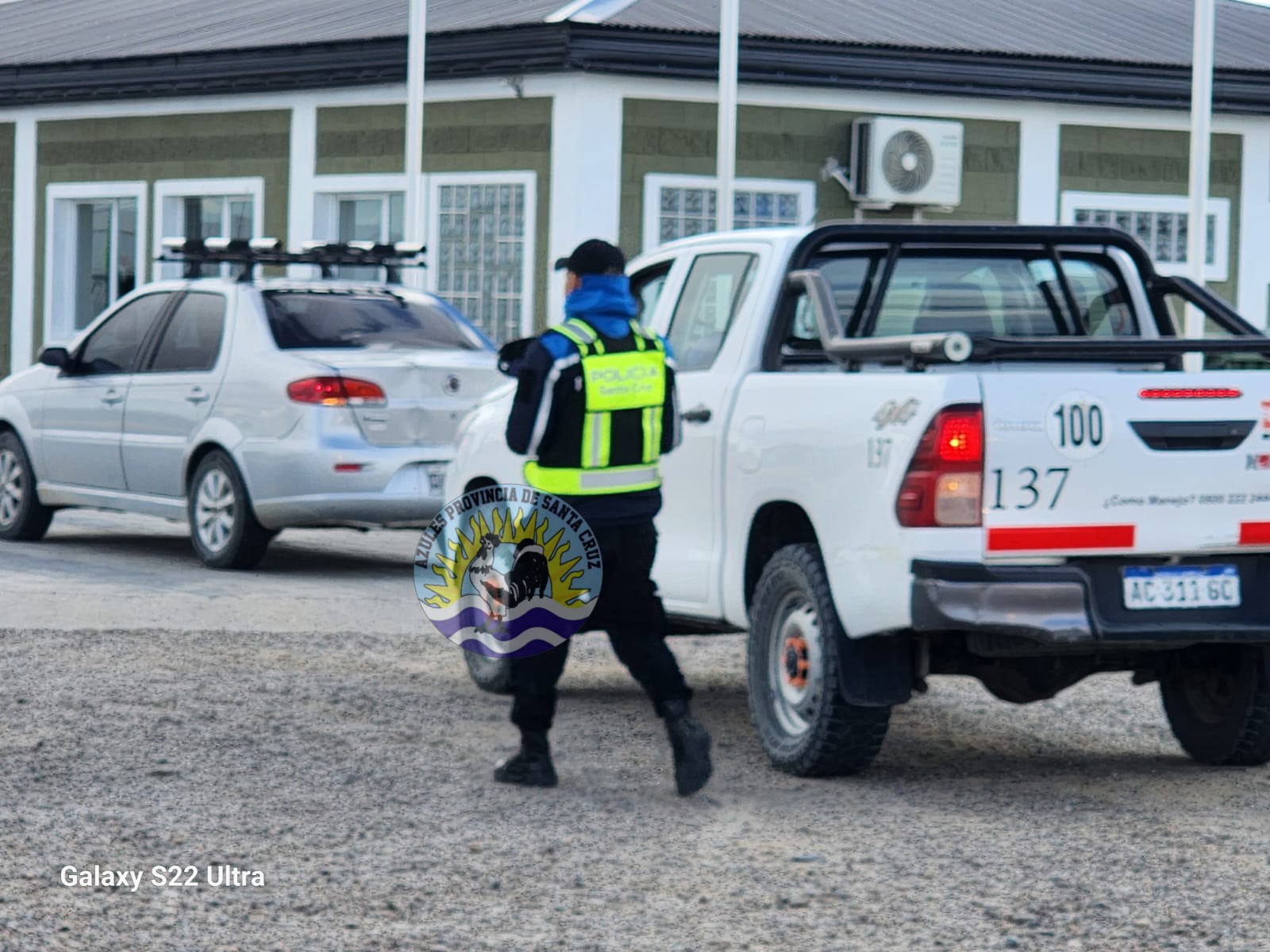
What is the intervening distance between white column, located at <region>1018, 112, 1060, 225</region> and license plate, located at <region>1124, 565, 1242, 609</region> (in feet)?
54.1

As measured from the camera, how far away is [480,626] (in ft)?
28.9

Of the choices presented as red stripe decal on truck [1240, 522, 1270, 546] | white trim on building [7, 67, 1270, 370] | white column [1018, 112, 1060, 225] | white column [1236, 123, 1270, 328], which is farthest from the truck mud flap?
white column [1236, 123, 1270, 328]

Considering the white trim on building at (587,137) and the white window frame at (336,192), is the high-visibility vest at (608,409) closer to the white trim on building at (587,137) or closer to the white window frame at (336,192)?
the white trim on building at (587,137)

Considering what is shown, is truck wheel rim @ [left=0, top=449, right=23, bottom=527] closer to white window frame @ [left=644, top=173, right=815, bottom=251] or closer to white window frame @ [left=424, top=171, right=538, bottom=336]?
white window frame @ [left=424, top=171, right=538, bottom=336]

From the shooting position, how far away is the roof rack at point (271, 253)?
13.4 meters

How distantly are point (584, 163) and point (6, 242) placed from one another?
29.1 ft

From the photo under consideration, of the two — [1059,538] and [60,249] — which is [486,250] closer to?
[60,249]

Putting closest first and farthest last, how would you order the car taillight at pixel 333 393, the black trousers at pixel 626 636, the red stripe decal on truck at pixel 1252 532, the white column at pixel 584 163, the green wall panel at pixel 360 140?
the red stripe decal on truck at pixel 1252 532, the black trousers at pixel 626 636, the car taillight at pixel 333 393, the white column at pixel 584 163, the green wall panel at pixel 360 140

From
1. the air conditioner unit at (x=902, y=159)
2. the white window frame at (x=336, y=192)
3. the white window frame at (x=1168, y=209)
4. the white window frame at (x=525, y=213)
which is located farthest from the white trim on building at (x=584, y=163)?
the white window frame at (x=1168, y=209)

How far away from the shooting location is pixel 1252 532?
686cm

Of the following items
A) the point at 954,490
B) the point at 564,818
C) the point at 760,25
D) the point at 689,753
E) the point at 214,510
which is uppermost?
the point at 760,25

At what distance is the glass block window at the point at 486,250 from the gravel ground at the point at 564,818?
12.1m

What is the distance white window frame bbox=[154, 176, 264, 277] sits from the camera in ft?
78.1

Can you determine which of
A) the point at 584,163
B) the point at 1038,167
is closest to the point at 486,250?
the point at 584,163
